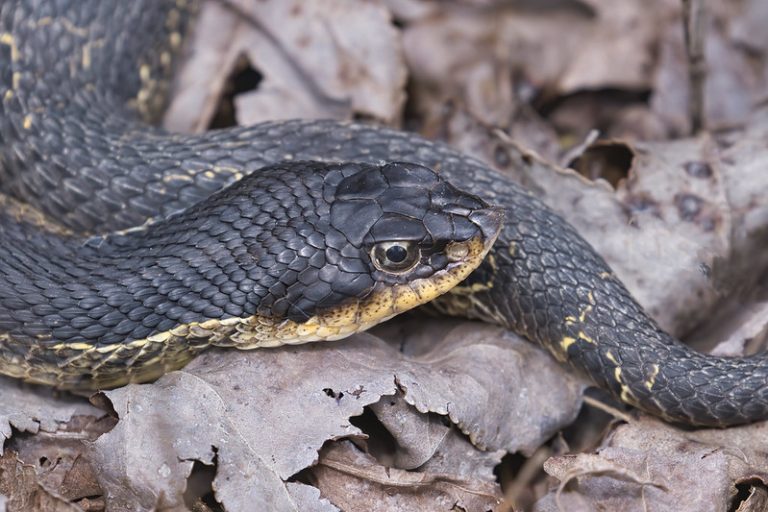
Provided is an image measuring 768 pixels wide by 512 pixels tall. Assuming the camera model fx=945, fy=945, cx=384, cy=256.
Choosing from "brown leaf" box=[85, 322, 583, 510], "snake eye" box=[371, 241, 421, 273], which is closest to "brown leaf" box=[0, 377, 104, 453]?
"brown leaf" box=[85, 322, 583, 510]

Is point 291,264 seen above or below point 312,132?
below

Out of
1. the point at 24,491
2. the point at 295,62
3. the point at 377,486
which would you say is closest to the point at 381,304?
the point at 377,486

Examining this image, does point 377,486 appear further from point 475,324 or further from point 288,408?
point 475,324

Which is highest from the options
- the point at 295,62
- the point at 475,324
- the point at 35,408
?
the point at 295,62

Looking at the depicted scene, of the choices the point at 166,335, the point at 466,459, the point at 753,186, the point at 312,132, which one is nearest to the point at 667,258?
the point at 753,186

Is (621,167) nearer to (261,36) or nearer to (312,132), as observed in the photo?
(312,132)

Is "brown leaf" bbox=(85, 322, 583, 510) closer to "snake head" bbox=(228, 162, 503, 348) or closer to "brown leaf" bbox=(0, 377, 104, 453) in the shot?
"snake head" bbox=(228, 162, 503, 348)
